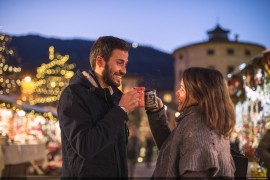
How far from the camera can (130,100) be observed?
2.52 meters

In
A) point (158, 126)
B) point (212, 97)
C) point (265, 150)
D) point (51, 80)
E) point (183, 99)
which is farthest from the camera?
point (51, 80)

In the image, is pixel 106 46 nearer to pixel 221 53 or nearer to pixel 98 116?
pixel 98 116

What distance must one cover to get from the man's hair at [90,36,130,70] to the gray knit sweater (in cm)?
67

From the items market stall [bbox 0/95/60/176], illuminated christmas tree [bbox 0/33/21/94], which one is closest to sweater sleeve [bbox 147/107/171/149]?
market stall [bbox 0/95/60/176]

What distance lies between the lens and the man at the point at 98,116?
7.64ft

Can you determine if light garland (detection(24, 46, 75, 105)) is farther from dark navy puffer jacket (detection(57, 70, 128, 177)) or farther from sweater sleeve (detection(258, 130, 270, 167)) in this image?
dark navy puffer jacket (detection(57, 70, 128, 177))

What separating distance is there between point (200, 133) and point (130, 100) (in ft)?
1.66

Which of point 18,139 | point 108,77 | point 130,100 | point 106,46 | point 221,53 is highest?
point 221,53

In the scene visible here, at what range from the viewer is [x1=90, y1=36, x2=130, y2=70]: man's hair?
2.66 m

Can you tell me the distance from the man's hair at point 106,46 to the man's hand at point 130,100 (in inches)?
12.0

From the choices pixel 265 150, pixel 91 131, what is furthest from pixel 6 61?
pixel 91 131

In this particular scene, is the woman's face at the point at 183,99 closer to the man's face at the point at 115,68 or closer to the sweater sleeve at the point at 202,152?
the sweater sleeve at the point at 202,152

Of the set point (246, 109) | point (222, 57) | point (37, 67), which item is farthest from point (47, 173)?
point (222, 57)

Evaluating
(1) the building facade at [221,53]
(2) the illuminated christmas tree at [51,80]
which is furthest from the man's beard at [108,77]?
(1) the building facade at [221,53]
